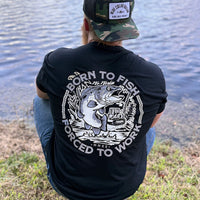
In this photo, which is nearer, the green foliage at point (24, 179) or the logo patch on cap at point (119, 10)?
the logo patch on cap at point (119, 10)

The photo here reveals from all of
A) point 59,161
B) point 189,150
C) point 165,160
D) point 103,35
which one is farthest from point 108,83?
point 189,150

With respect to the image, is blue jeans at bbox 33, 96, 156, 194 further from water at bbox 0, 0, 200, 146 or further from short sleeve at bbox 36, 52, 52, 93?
water at bbox 0, 0, 200, 146

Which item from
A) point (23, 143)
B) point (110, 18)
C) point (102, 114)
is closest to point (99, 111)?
point (102, 114)

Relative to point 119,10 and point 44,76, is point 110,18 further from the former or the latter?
point 44,76

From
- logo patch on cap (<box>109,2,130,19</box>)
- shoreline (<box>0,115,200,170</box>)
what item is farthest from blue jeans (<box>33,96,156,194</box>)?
logo patch on cap (<box>109,2,130,19</box>)

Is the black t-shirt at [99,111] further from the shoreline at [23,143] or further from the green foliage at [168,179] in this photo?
the shoreline at [23,143]

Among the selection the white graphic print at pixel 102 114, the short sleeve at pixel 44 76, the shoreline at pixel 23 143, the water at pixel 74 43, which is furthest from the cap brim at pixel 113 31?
the water at pixel 74 43

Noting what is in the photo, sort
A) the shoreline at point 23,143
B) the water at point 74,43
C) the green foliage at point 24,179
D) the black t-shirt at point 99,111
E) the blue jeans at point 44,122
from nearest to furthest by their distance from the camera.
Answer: the black t-shirt at point 99,111
the blue jeans at point 44,122
the green foliage at point 24,179
the shoreline at point 23,143
the water at point 74,43

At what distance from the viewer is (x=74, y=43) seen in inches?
241

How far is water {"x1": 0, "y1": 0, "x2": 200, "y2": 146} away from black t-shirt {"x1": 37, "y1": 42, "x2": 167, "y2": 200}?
7.09 ft

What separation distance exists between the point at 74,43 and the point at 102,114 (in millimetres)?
4927

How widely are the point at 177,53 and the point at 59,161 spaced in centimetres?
489

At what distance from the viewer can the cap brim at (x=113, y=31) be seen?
4.72 feet

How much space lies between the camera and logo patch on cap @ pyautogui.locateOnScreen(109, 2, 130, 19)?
4.65 ft
